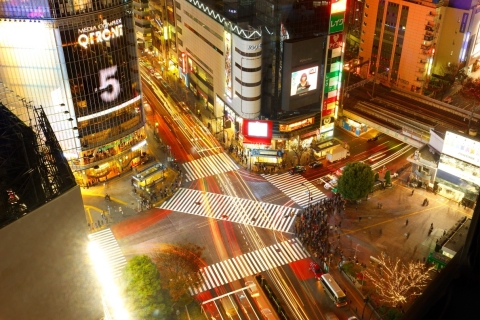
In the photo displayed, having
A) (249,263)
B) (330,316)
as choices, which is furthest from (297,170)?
(330,316)

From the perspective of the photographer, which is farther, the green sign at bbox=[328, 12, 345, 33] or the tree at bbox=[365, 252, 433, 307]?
the green sign at bbox=[328, 12, 345, 33]

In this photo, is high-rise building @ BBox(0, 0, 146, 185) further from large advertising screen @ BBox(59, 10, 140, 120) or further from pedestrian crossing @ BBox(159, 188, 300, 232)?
pedestrian crossing @ BBox(159, 188, 300, 232)

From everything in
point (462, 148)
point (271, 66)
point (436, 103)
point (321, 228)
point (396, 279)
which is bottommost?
point (321, 228)

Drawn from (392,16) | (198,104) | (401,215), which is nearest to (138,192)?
(198,104)

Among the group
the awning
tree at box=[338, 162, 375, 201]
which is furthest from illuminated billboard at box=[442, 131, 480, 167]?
the awning

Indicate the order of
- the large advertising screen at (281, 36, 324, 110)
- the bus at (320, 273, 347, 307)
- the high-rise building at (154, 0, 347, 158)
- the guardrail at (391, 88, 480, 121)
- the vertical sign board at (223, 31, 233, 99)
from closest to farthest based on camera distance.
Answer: the bus at (320, 273, 347, 307) → the high-rise building at (154, 0, 347, 158) → the large advertising screen at (281, 36, 324, 110) → the vertical sign board at (223, 31, 233, 99) → the guardrail at (391, 88, 480, 121)

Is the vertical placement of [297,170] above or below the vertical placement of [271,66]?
below

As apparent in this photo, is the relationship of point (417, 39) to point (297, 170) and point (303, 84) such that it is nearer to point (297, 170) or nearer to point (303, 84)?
point (303, 84)

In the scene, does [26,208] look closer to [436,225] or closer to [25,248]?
[25,248]
